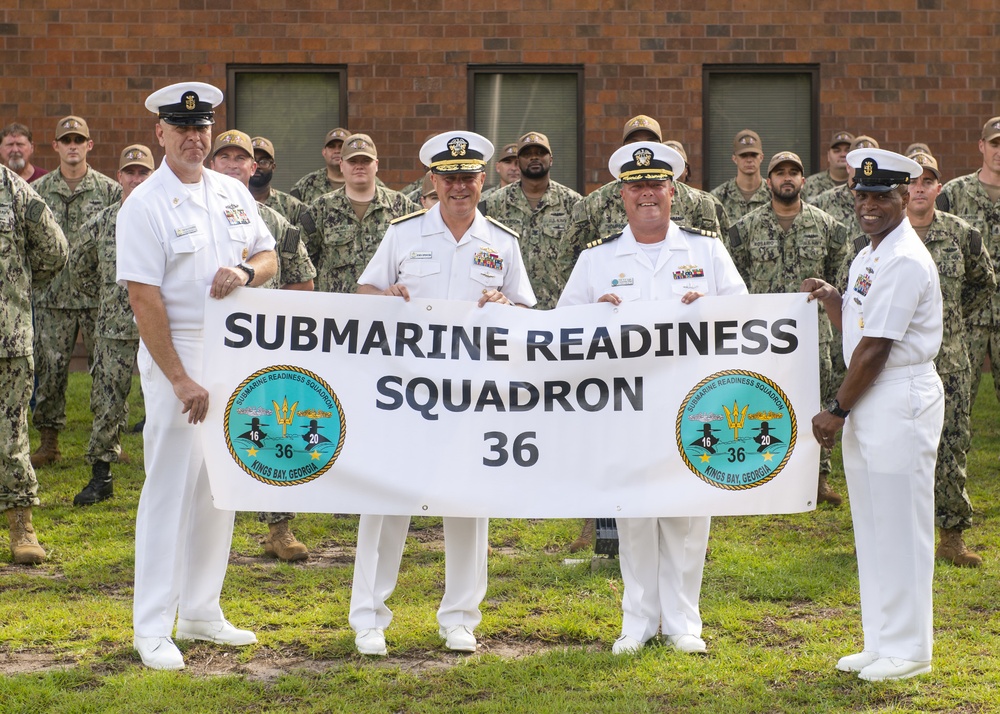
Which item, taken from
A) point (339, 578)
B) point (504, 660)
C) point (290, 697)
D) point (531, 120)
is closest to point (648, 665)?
point (504, 660)

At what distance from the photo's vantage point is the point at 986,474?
31.9 ft

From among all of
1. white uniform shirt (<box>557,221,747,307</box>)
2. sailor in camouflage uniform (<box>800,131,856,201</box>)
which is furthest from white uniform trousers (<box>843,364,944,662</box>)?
sailor in camouflage uniform (<box>800,131,856,201</box>)

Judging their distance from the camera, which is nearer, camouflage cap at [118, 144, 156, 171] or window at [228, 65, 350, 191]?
camouflage cap at [118, 144, 156, 171]

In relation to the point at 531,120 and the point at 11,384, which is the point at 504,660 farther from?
the point at 531,120

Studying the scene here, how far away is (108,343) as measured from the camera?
8875 mm

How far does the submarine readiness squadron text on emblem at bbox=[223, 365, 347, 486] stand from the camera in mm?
5758

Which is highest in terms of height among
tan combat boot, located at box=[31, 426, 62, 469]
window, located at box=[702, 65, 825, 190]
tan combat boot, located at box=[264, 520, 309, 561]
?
window, located at box=[702, 65, 825, 190]

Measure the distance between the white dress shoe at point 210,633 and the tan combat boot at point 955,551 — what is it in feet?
13.1

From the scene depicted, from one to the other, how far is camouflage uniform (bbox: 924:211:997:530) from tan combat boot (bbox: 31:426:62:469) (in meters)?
6.44

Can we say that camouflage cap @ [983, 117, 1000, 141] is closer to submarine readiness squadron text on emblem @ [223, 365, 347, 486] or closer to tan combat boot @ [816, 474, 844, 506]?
tan combat boot @ [816, 474, 844, 506]

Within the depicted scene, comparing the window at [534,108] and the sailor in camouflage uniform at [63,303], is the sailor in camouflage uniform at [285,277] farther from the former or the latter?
the window at [534,108]

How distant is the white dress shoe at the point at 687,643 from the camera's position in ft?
19.1

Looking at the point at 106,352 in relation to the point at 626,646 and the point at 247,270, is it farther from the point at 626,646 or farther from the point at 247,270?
the point at 626,646

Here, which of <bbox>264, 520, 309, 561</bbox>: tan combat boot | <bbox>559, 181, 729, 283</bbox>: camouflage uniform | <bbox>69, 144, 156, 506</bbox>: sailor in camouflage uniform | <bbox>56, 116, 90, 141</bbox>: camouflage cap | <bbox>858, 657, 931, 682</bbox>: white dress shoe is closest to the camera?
<bbox>858, 657, 931, 682</bbox>: white dress shoe
